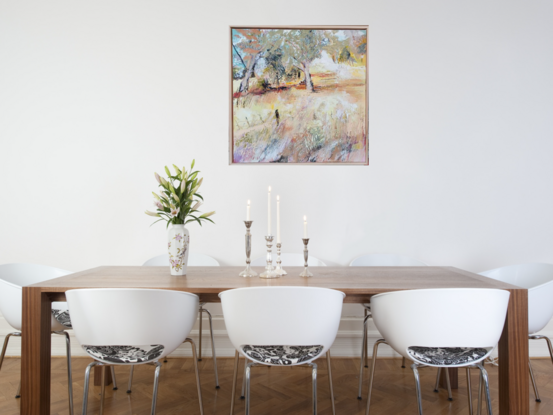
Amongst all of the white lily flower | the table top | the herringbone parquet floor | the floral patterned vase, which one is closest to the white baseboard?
the herringbone parquet floor

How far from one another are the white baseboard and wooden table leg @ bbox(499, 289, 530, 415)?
1199mm

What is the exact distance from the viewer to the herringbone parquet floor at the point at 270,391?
2029 mm

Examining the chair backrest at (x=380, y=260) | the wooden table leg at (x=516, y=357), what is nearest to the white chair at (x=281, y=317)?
the wooden table leg at (x=516, y=357)

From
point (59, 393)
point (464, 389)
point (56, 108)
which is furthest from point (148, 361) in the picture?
point (56, 108)

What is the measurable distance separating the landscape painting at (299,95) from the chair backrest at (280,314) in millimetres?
1621

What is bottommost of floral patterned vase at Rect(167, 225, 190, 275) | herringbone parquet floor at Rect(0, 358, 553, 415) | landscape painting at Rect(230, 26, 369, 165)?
herringbone parquet floor at Rect(0, 358, 553, 415)

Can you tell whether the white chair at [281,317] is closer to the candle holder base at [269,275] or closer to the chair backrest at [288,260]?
the candle holder base at [269,275]

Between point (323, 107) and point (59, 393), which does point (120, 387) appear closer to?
point (59, 393)

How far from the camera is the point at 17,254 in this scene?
297 cm

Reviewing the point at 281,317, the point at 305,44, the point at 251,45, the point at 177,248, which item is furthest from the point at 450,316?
the point at 251,45

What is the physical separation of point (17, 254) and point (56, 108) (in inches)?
45.2

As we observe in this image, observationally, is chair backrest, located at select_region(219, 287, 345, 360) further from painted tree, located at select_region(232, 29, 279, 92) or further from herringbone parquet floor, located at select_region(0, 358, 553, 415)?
painted tree, located at select_region(232, 29, 279, 92)

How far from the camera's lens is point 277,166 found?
2.97 meters

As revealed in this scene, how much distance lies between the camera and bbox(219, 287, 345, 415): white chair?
4.85 ft
